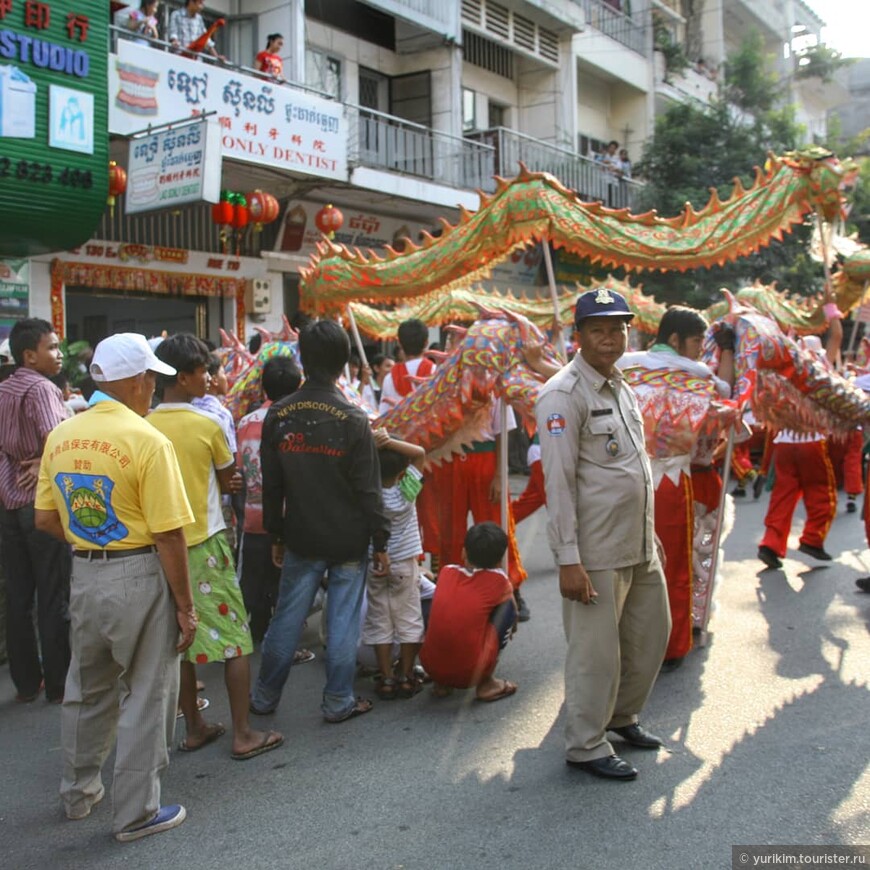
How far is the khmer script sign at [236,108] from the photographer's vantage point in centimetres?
1041

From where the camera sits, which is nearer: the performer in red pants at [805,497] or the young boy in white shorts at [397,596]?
the young boy in white shorts at [397,596]

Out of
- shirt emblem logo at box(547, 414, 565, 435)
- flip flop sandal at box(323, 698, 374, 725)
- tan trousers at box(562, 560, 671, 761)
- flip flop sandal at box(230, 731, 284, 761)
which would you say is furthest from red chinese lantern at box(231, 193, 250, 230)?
tan trousers at box(562, 560, 671, 761)

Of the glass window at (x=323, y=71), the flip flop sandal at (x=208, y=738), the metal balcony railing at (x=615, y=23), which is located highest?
the metal balcony railing at (x=615, y=23)

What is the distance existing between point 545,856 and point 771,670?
2.25m

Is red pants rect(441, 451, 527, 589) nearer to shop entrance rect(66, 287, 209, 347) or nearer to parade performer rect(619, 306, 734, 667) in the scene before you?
parade performer rect(619, 306, 734, 667)

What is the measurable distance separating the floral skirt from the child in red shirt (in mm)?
916

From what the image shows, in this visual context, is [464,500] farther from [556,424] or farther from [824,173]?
[824,173]

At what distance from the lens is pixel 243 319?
13.7 m

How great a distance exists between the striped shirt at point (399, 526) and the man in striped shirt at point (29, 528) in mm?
1591

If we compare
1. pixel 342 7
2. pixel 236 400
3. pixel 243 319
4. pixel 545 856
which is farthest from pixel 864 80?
pixel 545 856

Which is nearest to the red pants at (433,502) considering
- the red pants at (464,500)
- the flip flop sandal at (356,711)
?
the red pants at (464,500)

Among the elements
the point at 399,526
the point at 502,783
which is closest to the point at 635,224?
the point at 399,526

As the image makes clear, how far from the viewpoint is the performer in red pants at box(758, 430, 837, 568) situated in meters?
7.11

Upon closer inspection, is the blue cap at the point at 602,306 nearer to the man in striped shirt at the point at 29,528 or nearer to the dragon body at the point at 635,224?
the man in striped shirt at the point at 29,528
